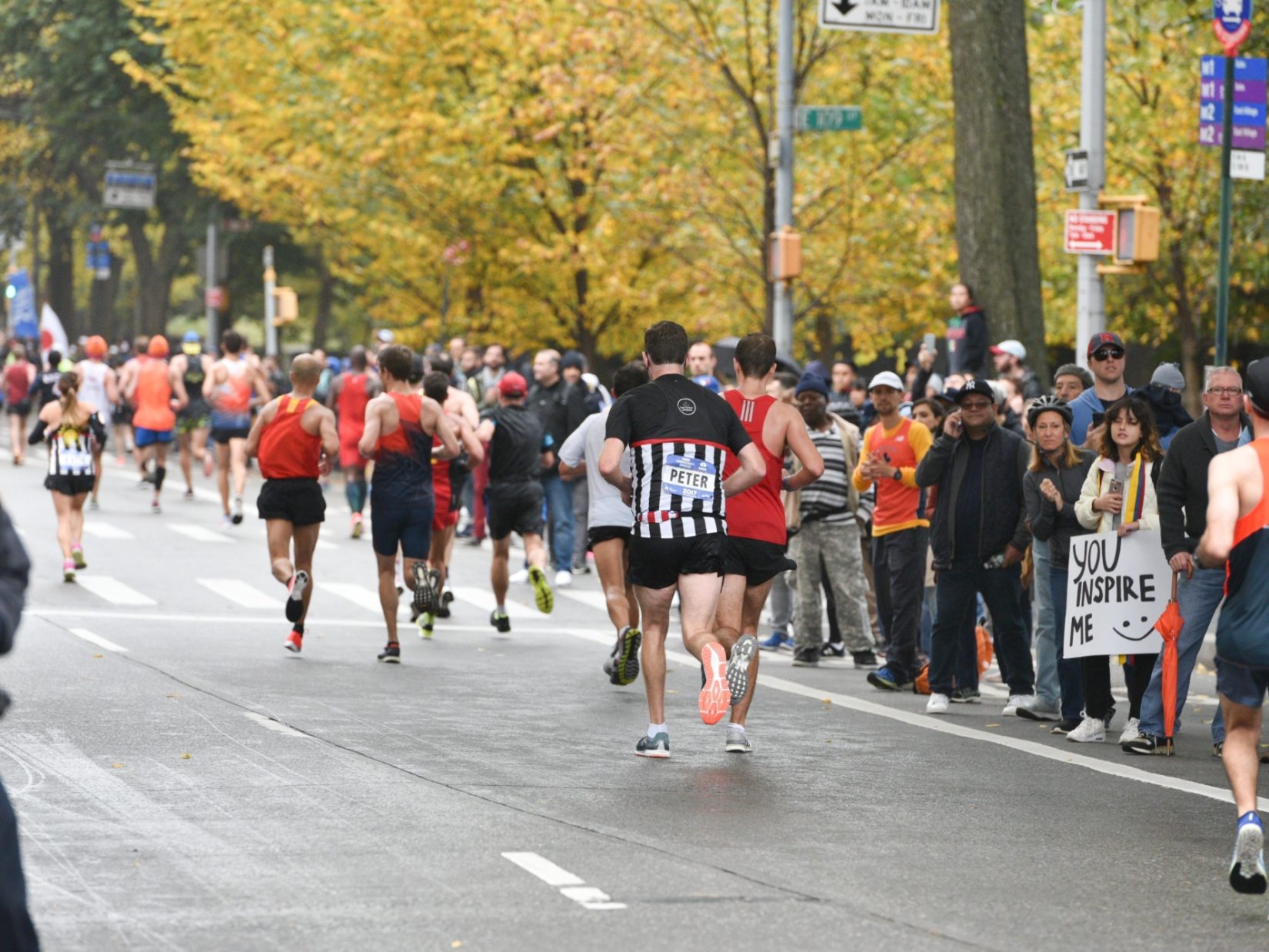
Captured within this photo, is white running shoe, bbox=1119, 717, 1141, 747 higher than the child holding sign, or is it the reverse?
the child holding sign

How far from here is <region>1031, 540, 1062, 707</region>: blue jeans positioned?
39.5 ft

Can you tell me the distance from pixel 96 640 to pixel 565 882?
8076 mm

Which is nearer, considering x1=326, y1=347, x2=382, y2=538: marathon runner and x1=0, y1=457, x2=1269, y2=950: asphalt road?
x1=0, y1=457, x2=1269, y2=950: asphalt road

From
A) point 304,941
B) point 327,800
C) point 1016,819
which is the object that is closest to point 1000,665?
point 1016,819

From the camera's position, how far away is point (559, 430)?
782 inches

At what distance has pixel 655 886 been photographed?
718 centimetres

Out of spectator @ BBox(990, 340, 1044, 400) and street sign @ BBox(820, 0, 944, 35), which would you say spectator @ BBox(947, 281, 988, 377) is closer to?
spectator @ BBox(990, 340, 1044, 400)

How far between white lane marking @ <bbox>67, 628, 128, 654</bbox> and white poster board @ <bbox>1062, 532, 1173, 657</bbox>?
623cm

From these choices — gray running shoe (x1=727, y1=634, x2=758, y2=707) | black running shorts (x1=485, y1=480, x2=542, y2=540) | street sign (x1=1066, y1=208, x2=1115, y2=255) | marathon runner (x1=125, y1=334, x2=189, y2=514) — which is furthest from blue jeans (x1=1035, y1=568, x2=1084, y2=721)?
marathon runner (x1=125, y1=334, x2=189, y2=514)

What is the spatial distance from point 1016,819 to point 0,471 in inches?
990

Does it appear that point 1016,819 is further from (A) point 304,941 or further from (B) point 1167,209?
(B) point 1167,209

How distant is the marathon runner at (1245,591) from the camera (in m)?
7.05

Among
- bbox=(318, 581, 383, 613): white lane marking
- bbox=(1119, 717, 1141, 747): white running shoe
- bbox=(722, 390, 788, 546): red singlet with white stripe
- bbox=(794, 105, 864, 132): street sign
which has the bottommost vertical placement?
bbox=(318, 581, 383, 613): white lane marking

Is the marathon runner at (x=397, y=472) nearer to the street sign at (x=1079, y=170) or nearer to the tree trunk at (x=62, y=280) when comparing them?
the street sign at (x=1079, y=170)
